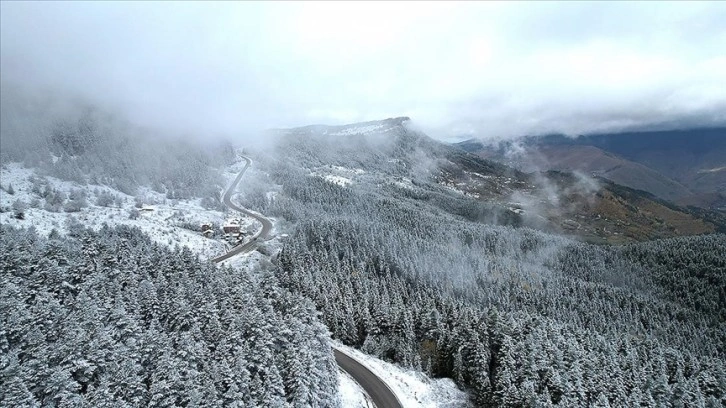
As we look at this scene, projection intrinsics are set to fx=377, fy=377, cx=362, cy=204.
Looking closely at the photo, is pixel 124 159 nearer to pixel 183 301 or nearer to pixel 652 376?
pixel 183 301

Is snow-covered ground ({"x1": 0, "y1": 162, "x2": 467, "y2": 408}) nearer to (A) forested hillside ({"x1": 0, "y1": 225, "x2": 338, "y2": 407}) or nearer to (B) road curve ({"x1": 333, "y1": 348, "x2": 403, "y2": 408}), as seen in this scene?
(B) road curve ({"x1": 333, "y1": 348, "x2": 403, "y2": 408})

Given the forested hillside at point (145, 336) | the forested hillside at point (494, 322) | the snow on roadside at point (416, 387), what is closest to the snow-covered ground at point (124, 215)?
the forested hillside at point (494, 322)

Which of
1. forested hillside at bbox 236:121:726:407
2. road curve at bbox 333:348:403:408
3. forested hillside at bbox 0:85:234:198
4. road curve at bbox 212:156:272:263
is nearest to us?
road curve at bbox 333:348:403:408

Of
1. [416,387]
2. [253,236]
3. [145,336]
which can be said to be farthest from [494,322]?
[253,236]

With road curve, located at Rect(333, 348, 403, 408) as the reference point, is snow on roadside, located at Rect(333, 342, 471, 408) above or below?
below

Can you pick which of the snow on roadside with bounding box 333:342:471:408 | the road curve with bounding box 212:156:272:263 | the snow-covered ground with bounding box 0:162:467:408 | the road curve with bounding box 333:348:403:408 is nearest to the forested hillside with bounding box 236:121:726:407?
the snow on roadside with bounding box 333:342:471:408

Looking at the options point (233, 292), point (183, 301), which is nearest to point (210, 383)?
point (183, 301)

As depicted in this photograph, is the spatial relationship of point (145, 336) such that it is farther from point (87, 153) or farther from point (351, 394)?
point (87, 153)
